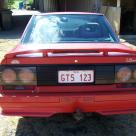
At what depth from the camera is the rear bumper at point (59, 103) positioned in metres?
4.09

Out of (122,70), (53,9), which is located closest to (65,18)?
(122,70)

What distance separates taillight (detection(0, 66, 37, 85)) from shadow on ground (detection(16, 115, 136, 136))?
0.88 m

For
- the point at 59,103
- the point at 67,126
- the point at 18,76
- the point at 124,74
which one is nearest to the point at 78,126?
the point at 67,126

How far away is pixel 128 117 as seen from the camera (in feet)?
17.6

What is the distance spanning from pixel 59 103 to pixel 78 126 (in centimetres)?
101

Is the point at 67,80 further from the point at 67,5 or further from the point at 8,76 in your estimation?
the point at 67,5

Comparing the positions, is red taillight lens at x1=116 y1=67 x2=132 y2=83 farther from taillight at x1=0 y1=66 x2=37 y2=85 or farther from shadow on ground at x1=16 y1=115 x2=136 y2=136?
taillight at x1=0 y1=66 x2=37 y2=85

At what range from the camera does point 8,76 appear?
13.7 ft

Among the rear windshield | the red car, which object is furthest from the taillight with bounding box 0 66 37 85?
the rear windshield

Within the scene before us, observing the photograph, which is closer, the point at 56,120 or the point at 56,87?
the point at 56,87

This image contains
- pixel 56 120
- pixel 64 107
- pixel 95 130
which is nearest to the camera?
pixel 64 107

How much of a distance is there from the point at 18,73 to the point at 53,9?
95.2 feet

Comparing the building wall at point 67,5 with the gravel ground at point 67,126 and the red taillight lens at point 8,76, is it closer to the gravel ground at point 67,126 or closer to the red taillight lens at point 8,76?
the gravel ground at point 67,126

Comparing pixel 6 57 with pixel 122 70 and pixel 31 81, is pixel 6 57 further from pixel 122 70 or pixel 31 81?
pixel 122 70
